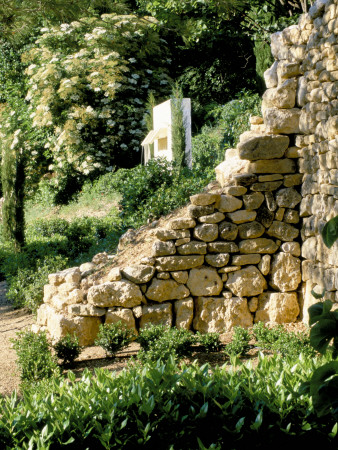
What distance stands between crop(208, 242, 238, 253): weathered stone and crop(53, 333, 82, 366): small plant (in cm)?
163

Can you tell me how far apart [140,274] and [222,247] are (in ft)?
2.91

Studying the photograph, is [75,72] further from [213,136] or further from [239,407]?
[239,407]

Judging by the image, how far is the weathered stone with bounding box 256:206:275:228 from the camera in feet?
18.4

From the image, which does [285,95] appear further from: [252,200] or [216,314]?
[216,314]

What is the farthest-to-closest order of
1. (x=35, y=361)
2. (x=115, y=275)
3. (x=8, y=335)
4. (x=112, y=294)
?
(x=8, y=335)
(x=115, y=275)
(x=112, y=294)
(x=35, y=361)

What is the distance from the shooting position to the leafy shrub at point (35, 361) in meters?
4.52

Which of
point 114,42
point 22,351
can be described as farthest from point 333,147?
point 114,42

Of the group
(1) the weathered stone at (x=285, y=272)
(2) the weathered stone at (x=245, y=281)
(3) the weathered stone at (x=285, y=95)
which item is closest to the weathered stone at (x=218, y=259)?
(2) the weathered stone at (x=245, y=281)

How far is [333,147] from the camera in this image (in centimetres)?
474

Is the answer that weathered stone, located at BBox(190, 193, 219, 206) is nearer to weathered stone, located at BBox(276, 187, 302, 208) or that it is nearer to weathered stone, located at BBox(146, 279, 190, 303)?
weathered stone, located at BBox(276, 187, 302, 208)

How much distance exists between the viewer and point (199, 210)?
18.1 feet

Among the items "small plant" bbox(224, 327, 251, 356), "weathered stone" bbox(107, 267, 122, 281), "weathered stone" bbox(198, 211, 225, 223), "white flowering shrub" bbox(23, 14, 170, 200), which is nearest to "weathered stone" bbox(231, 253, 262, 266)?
"weathered stone" bbox(198, 211, 225, 223)

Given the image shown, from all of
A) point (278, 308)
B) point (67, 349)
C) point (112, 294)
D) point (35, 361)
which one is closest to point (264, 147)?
point (278, 308)

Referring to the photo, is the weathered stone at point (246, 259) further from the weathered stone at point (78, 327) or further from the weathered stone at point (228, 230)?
the weathered stone at point (78, 327)
